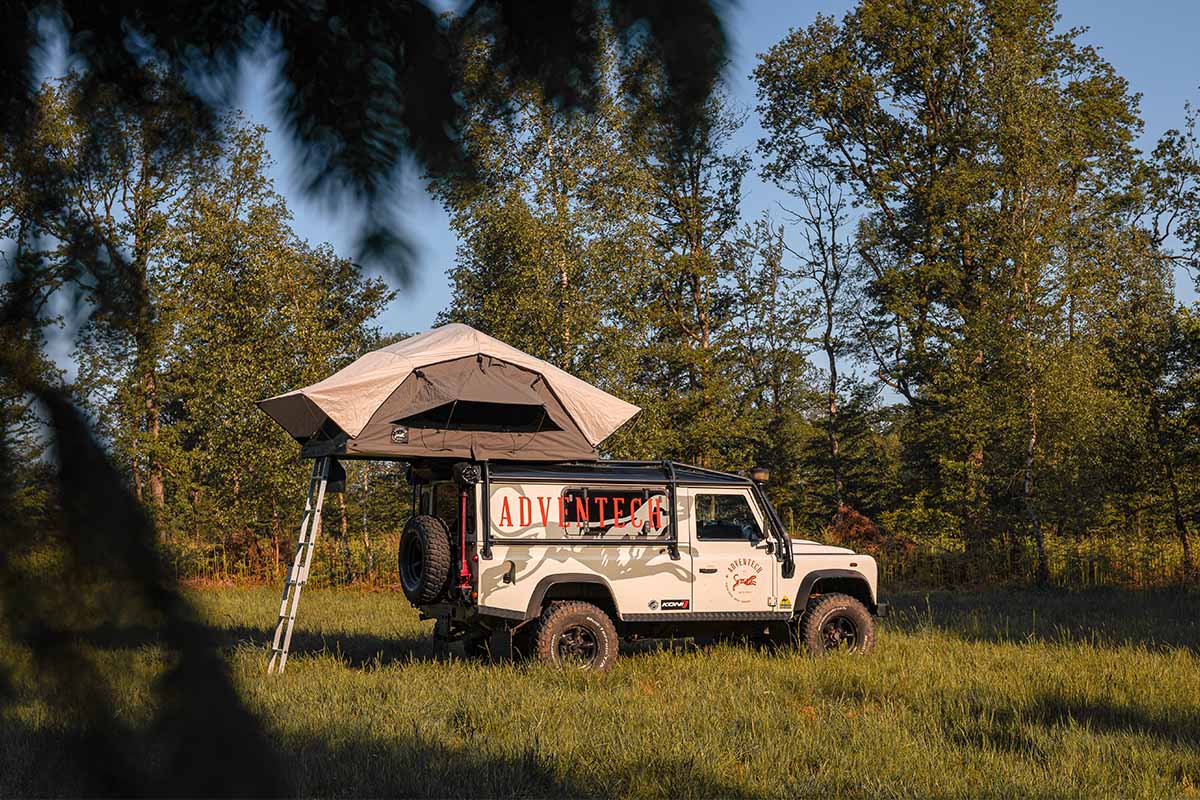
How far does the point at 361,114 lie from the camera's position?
5.69 feet

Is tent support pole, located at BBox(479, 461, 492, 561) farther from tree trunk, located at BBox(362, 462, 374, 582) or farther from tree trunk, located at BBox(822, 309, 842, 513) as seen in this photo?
tree trunk, located at BBox(822, 309, 842, 513)

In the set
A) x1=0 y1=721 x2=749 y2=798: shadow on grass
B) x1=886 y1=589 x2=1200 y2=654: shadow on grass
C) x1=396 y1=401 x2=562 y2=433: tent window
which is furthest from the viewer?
x1=886 y1=589 x2=1200 y2=654: shadow on grass

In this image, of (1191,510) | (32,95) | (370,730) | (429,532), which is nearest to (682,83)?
(32,95)

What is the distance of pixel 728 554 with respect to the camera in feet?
32.6

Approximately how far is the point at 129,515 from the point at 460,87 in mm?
912

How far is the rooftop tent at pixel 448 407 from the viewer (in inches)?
369

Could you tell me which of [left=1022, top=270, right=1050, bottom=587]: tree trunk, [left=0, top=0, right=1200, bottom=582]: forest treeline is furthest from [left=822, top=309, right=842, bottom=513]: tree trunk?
[left=1022, top=270, right=1050, bottom=587]: tree trunk

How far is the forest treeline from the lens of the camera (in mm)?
1623

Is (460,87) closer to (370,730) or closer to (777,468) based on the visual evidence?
(370,730)

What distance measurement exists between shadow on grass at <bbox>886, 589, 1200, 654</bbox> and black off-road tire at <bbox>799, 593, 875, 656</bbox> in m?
1.43

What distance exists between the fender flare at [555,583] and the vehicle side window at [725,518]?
110 centimetres

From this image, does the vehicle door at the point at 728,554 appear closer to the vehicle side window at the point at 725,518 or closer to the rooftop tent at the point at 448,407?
the vehicle side window at the point at 725,518

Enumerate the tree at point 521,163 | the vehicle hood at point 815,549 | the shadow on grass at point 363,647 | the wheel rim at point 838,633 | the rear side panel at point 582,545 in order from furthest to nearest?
the vehicle hood at point 815,549
the wheel rim at point 838,633
the shadow on grass at point 363,647
the rear side panel at point 582,545
the tree at point 521,163

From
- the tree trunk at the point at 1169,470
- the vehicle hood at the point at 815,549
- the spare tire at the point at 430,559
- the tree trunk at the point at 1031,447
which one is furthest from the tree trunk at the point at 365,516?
the tree trunk at the point at 1169,470
